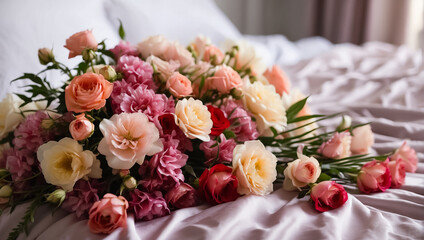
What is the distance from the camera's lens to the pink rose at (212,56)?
0.91 m

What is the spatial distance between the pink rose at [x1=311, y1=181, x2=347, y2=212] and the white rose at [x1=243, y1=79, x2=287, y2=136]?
0.15 m

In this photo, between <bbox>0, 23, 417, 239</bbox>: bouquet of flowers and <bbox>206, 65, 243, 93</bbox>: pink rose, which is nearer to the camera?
<bbox>0, 23, 417, 239</bbox>: bouquet of flowers

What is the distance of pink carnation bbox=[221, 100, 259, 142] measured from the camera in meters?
0.75

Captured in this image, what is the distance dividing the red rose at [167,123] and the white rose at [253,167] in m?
0.11

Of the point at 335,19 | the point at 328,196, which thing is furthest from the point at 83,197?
the point at 335,19

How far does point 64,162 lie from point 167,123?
6.4 inches

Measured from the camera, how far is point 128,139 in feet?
1.98

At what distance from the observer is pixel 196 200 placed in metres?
0.69

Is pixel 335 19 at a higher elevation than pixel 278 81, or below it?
below

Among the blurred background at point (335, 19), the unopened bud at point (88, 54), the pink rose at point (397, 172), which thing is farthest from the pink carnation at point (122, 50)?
the blurred background at point (335, 19)

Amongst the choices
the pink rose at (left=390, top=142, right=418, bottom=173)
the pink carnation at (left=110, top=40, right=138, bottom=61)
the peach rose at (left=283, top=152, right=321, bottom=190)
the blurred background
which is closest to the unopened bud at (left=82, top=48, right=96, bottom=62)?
the pink carnation at (left=110, top=40, right=138, bottom=61)

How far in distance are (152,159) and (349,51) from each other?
5.95 feet

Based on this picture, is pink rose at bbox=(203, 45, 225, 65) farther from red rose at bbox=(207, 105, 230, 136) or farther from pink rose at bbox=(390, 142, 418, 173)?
pink rose at bbox=(390, 142, 418, 173)

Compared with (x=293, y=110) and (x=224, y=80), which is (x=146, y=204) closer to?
(x=224, y=80)
